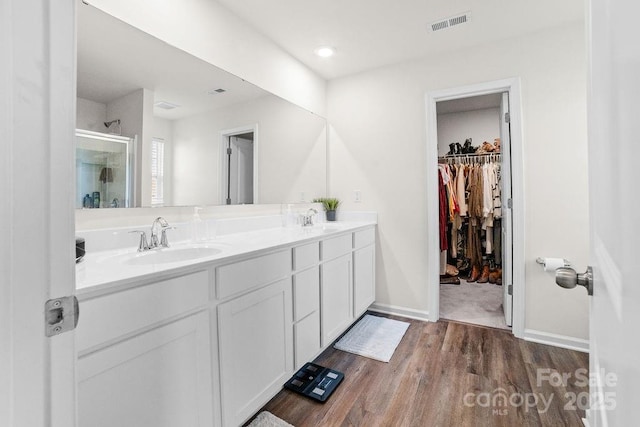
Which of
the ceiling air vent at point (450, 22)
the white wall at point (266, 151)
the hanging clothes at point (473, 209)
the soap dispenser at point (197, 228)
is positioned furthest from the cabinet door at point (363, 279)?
the ceiling air vent at point (450, 22)

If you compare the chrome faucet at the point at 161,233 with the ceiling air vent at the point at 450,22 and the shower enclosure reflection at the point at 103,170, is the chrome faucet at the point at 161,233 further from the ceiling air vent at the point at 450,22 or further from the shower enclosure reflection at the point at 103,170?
the ceiling air vent at the point at 450,22

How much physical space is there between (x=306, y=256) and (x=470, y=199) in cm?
309

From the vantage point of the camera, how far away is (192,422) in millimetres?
1148

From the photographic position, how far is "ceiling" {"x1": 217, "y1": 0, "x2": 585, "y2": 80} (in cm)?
202

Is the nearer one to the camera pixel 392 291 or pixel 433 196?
pixel 433 196

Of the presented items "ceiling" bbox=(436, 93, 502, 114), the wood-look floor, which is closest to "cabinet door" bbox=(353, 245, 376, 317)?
the wood-look floor

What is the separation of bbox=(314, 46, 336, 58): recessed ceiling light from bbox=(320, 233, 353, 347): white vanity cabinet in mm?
1594

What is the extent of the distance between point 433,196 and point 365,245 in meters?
0.75

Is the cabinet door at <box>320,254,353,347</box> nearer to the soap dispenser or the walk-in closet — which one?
the soap dispenser

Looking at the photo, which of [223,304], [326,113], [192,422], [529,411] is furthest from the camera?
[326,113]

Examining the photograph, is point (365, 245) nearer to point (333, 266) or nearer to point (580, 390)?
point (333, 266)

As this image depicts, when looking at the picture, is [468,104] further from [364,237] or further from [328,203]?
[364,237]

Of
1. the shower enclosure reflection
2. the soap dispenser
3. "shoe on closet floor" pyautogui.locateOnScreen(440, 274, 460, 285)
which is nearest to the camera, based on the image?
the shower enclosure reflection

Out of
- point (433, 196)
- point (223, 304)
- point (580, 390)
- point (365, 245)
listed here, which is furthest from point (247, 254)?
point (580, 390)
